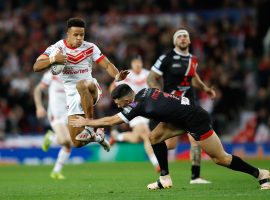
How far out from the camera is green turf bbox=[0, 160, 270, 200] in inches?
434

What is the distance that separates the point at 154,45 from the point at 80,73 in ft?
41.7

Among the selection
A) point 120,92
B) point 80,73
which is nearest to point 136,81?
point 80,73

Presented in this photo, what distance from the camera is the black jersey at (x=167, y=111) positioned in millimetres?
11227

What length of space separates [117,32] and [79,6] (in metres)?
2.48

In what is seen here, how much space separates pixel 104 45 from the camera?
26766 millimetres

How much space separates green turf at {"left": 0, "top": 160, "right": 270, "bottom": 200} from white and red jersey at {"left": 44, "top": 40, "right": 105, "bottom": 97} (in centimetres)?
200

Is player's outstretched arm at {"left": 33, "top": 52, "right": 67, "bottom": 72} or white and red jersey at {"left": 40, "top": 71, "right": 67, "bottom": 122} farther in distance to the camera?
white and red jersey at {"left": 40, "top": 71, "right": 67, "bottom": 122}

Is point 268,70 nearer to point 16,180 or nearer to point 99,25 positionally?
point 99,25

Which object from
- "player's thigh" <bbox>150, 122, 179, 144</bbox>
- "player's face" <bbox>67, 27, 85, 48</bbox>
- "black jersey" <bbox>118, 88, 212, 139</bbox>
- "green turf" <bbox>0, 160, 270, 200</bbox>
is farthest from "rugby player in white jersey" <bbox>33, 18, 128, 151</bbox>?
"black jersey" <bbox>118, 88, 212, 139</bbox>

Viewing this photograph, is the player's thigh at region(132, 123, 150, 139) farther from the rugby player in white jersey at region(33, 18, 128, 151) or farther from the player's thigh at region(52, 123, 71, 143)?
the rugby player in white jersey at region(33, 18, 128, 151)

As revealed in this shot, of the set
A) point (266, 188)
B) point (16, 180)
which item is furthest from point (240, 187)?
point (16, 180)

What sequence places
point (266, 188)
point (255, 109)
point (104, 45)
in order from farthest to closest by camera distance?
point (104, 45)
point (255, 109)
point (266, 188)

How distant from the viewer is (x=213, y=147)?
1153 centimetres

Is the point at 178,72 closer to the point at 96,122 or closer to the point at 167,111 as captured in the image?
the point at 167,111
